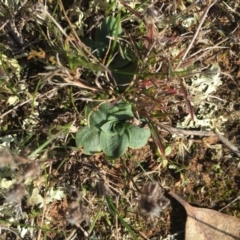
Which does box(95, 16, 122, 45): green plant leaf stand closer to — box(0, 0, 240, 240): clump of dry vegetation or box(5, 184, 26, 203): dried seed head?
box(0, 0, 240, 240): clump of dry vegetation

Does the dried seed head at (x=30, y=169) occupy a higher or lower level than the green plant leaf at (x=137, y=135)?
higher

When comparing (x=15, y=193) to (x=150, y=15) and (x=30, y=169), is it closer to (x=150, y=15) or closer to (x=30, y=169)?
(x=30, y=169)

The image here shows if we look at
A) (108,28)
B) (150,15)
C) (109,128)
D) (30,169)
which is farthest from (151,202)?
(108,28)

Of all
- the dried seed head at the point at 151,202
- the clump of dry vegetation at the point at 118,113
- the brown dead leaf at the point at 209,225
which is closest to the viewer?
the dried seed head at the point at 151,202

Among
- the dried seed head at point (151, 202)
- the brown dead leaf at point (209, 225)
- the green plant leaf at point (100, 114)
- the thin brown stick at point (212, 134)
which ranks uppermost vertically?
the dried seed head at point (151, 202)

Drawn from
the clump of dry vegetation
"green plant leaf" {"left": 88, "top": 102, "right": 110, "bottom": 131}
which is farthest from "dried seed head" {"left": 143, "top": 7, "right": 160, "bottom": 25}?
"green plant leaf" {"left": 88, "top": 102, "right": 110, "bottom": 131}

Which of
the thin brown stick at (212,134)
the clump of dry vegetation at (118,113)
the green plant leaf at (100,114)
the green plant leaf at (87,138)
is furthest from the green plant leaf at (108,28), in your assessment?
the thin brown stick at (212,134)

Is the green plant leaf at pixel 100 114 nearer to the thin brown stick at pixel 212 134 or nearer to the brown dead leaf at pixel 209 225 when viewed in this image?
the thin brown stick at pixel 212 134

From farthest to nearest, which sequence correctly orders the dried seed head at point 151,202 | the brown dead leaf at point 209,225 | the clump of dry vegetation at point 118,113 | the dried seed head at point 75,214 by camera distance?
1. the brown dead leaf at point 209,225
2. the clump of dry vegetation at point 118,113
3. the dried seed head at point 75,214
4. the dried seed head at point 151,202
